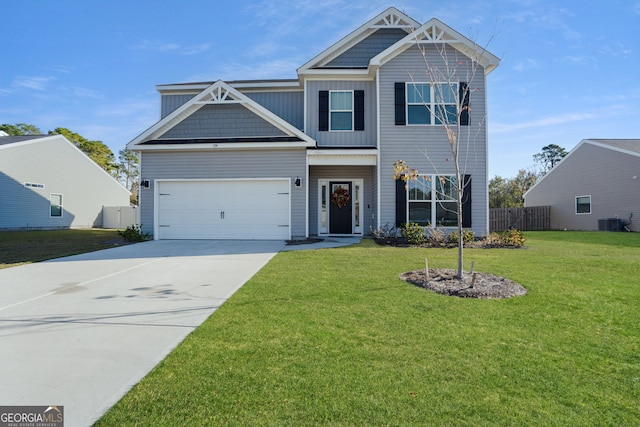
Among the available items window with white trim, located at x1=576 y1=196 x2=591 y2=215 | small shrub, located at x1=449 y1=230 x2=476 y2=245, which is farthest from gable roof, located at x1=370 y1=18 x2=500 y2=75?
window with white trim, located at x1=576 y1=196 x2=591 y2=215

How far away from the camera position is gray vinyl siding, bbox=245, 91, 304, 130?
14.9 meters

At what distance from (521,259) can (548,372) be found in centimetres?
637

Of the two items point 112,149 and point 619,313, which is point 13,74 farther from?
point 619,313

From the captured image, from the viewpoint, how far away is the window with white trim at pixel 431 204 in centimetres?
1235

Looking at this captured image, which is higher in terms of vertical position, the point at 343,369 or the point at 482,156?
the point at 482,156

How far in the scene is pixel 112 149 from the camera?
40.5 m

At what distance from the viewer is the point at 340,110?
13453mm

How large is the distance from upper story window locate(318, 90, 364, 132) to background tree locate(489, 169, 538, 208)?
26.0m

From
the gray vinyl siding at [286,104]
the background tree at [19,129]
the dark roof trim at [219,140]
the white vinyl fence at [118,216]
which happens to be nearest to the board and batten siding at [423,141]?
the dark roof trim at [219,140]

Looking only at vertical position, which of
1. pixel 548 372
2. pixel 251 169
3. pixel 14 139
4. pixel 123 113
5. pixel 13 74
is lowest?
pixel 548 372

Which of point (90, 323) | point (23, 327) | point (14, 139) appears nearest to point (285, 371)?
point (90, 323)

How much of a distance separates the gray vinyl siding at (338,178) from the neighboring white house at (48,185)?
60.0 feet

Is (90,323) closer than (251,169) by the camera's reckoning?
Yes

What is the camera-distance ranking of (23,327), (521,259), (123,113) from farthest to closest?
(123,113), (521,259), (23,327)
